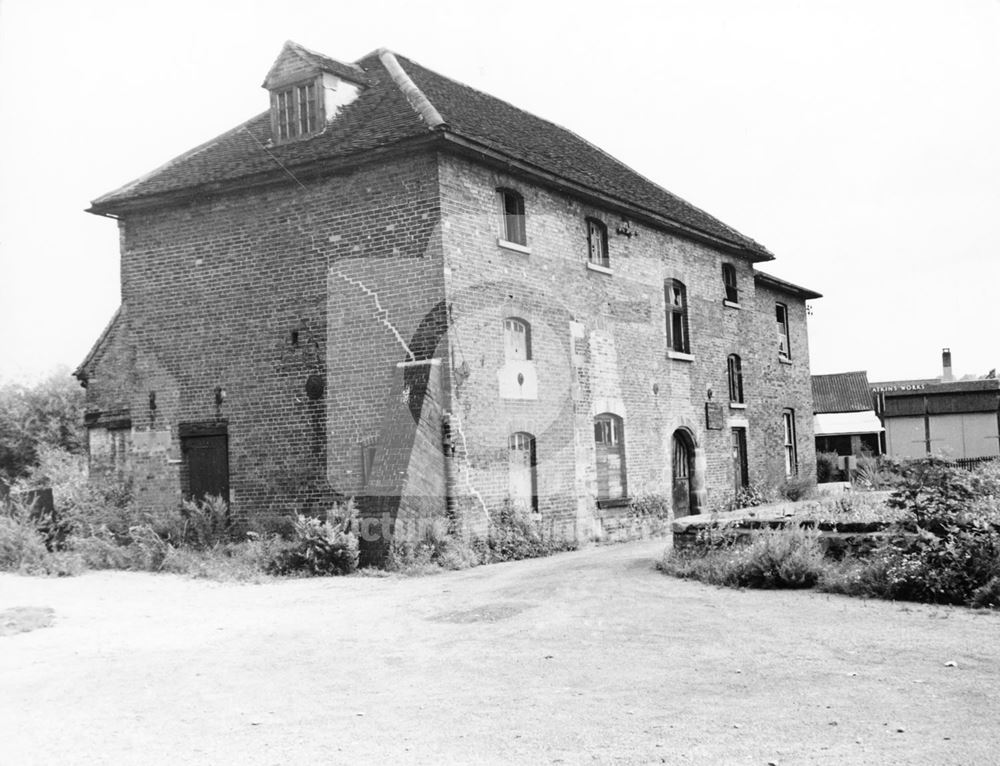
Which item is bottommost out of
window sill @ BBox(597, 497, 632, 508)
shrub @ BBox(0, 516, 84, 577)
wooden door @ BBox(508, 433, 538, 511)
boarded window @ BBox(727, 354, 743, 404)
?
shrub @ BBox(0, 516, 84, 577)

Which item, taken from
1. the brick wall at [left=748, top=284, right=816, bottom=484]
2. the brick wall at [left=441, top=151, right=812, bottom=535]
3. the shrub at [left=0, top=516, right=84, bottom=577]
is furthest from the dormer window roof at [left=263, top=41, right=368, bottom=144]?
the brick wall at [left=748, top=284, right=816, bottom=484]

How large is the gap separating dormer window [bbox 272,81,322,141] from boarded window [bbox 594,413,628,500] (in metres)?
7.52

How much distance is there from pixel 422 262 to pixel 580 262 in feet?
14.0

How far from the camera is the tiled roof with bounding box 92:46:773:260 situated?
50.0 ft

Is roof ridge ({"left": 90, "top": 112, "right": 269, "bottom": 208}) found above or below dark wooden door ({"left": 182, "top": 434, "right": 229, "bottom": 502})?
above

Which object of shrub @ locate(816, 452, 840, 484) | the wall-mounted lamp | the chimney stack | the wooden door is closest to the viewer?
the wooden door

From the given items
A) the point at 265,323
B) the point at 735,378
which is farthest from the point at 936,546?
the point at 735,378

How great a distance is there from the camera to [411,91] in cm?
1616

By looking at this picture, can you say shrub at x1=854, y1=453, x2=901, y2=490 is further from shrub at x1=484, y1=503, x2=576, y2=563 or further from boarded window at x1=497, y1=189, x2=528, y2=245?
boarded window at x1=497, y1=189, x2=528, y2=245

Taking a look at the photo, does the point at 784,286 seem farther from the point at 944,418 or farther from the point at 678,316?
the point at 944,418

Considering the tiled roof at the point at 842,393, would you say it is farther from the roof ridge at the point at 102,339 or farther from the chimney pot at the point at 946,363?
the roof ridge at the point at 102,339

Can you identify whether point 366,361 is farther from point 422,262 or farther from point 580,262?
point 580,262

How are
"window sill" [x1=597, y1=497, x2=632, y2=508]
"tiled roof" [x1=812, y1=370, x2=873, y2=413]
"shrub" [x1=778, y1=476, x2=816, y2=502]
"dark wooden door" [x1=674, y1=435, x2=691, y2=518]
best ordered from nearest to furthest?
"window sill" [x1=597, y1=497, x2=632, y2=508], "dark wooden door" [x1=674, y1=435, x2=691, y2=518], "shrub" [x1=778, y1=476, x2=816, y2=502], "tiled roof" [x1=812, y1=370, x2=873, y2=413]

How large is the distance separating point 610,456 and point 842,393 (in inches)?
1153
